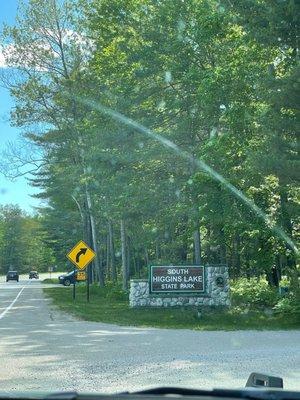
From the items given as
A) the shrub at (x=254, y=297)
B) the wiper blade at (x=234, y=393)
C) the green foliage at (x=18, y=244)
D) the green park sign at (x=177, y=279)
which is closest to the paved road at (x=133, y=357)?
the wiper blade at (x=234, y=393)

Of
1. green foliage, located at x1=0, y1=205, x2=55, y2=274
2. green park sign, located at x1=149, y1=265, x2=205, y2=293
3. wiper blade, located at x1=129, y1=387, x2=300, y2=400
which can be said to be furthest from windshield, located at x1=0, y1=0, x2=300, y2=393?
green foliage, located at x1=0, y1=205, x2=55, y2=274

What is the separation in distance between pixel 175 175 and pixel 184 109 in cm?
298

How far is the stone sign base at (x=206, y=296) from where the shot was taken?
2169cm

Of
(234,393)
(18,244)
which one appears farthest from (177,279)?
(18,244)

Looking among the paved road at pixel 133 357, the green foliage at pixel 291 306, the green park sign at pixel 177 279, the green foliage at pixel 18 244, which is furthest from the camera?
the green foliage at pixel 18 244

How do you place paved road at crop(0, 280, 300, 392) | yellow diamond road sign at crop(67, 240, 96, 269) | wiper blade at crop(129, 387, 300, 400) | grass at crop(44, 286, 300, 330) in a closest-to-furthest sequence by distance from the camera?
wiper blade at crop(129, 387, 300, 400)
paved road at crop(0, 280, 300, 392)
grass at crop(44, 286, 300, 330)
yellow diamond road sign at crop(67, 240, 96, 269)

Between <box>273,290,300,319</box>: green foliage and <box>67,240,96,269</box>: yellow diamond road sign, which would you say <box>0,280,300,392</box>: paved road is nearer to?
<box>273,290,300,319</box>: green foliage

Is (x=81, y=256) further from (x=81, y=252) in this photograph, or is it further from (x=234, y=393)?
(x=234, y=393)

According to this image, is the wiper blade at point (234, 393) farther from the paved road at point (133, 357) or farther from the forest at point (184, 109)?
the forest at point (184, 109)

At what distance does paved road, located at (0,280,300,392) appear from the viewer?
8.23 meters

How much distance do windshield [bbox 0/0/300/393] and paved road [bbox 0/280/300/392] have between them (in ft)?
0.16

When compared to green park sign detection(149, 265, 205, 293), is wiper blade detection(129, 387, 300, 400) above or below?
below

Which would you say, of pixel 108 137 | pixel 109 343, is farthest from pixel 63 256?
pixel 109 343

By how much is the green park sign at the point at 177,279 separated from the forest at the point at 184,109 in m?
2.08
